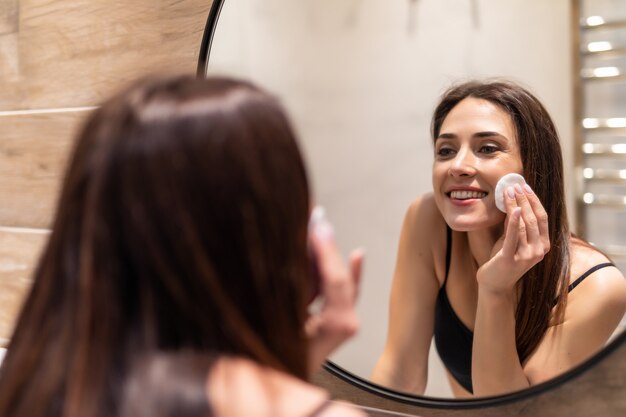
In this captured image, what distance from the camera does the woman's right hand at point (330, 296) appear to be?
21.7 inches

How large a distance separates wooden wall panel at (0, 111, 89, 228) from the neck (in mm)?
715

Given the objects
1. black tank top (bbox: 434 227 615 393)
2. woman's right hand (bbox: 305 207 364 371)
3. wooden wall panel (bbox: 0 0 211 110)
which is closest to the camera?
woman's right hand (bbox: 305 207 364 371)

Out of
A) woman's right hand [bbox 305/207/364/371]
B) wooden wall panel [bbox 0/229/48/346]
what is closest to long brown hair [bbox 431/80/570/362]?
woman's right hand [bbox 305/207/364/371]

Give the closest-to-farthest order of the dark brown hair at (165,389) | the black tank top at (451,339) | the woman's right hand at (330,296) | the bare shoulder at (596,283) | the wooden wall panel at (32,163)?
the dark brown hair at (165,389) < the woman's right hand at (330,296) < the bare shoulder at (596,283) < the black tank top at (451,339) < the wooden wall panel at (32,163)

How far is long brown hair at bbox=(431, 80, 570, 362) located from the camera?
742 mm

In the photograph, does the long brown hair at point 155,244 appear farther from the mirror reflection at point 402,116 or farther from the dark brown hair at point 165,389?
the mirror reflection at point 402,116

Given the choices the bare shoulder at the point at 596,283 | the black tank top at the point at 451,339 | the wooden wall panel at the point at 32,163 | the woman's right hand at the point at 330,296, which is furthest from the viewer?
the wooden wall panel at the point at 32,163

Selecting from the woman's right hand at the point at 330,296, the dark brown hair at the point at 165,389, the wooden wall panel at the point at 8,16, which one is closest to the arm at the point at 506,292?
the woman's right hand at the point at 330,296

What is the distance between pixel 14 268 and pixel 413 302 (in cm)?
80

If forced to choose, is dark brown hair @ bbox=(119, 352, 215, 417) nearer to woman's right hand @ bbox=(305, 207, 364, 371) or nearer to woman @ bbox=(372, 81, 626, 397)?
woman's right hand @ bbox=(305, 207, 364, 371)

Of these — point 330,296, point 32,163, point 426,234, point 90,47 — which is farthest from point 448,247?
point 32,163

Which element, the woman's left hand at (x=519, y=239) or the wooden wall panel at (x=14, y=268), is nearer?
the woman's left hand at (x=519, y=239)

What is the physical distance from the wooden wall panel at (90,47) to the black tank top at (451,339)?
1.66 ft

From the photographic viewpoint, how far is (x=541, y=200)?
0.76 m
